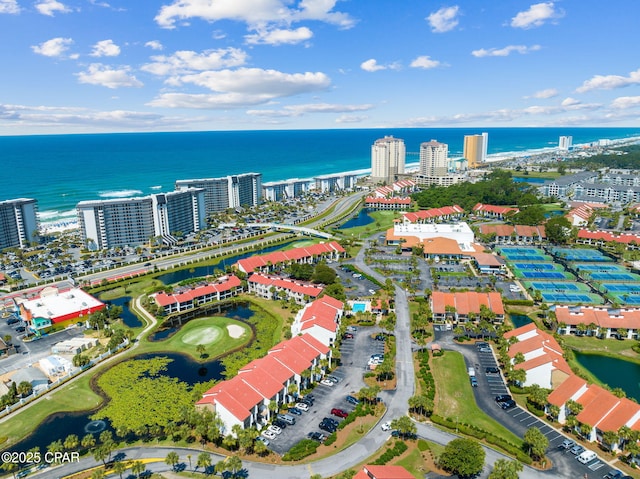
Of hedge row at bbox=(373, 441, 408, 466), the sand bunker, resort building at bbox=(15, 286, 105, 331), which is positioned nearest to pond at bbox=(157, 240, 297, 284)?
resort building at bbox=(15, 286, 105, 331)

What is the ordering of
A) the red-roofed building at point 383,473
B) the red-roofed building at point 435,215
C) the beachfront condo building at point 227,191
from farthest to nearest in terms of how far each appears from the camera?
the beachfront condo building at point 227,191 → the red-roofed building at point 435,215 → the red-roofed building at point 383,473

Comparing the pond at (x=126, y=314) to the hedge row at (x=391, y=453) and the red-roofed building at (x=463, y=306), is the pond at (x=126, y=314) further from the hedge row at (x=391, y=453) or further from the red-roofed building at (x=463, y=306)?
the red-roofed building at (x=463, y=306)

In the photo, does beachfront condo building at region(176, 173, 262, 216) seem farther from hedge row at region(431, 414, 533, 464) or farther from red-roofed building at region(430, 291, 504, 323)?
hedge row at region(431, 414, 533, 464)

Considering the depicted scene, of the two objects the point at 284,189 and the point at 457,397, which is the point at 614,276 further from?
the point at 284,189

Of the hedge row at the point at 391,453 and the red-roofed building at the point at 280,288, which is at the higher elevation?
the red-roofed building at the point at 280,288

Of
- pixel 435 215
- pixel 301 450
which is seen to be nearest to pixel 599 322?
pixel 301 450

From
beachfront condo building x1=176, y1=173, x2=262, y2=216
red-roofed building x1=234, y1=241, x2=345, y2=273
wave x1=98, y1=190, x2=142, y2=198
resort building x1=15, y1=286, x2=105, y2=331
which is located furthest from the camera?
wave x1=98, y1=190, x2=142, y2=198

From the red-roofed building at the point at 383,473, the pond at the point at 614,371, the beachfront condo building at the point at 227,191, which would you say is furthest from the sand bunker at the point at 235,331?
the beachfront condo building at the point at 227,191
